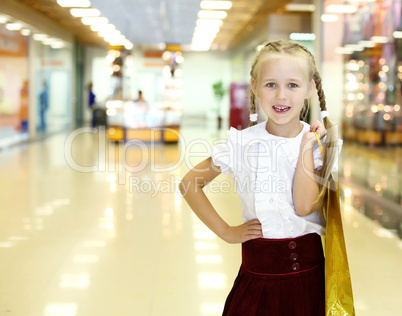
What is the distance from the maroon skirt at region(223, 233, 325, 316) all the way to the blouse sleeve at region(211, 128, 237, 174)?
237mm

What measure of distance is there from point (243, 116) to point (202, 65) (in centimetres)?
1243

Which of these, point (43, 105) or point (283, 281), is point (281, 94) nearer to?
point (283, 281)

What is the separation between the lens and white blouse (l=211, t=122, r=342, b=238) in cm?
150

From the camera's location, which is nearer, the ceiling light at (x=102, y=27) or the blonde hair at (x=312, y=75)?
the blonde hair at (x=312, y=75)

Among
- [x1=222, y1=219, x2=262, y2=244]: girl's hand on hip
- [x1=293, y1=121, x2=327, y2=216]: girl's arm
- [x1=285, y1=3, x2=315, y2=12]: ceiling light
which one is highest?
[x1=285, y1=3, x2=315, y2=12]: ceiling light

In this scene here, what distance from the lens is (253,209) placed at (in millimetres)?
1548

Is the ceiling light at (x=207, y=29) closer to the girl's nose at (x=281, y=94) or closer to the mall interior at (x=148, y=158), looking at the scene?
the mall interior at (x=148, y=158)

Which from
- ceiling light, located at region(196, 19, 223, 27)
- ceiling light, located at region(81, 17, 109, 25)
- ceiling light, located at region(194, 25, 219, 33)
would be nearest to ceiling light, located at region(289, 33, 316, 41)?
ceiling light, located at region(196, 19, 223, 27)

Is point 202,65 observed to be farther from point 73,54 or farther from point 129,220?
point 129,220

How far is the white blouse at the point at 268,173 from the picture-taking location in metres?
Answer: 1.50

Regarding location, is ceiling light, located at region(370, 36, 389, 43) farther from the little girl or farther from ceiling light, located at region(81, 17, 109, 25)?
ceiling light, located at region(81, 17, 109, 25)

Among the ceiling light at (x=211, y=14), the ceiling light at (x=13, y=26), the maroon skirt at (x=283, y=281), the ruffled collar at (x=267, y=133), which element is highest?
the ceiling light at (x=211, y=14)

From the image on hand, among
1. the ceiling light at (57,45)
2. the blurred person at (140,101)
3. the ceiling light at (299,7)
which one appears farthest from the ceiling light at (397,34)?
the ceiling light at (57,45)

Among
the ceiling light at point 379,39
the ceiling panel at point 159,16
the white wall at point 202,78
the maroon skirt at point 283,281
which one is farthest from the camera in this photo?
the white wall at point 202,78
